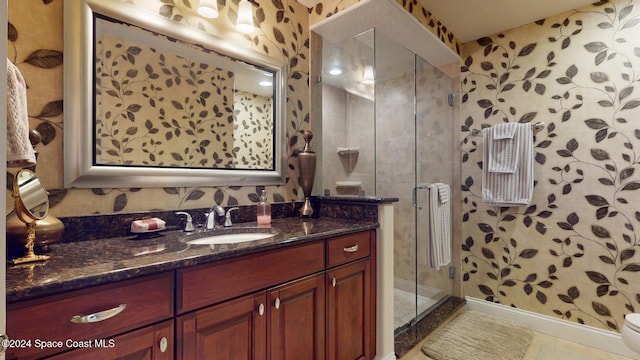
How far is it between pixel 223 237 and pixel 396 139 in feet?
5.45

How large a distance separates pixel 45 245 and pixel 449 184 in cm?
269

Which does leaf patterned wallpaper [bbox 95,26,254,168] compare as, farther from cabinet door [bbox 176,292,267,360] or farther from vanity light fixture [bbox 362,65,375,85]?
vanity light fixture [bbox 362,65,375,85]

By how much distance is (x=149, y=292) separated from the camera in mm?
855

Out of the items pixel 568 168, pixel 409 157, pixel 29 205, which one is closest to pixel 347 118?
pixel 409 157

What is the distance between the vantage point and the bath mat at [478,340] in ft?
6.16

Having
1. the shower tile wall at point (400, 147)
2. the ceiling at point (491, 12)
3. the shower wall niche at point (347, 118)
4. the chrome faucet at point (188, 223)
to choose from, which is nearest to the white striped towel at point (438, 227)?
the shower tile wall at point (400, 147)

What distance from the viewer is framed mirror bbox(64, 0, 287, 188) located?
120 centimetres

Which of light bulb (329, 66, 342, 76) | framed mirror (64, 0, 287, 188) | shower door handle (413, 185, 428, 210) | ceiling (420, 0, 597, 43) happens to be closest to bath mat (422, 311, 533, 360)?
shower door handle (413, 185, 428, 210)

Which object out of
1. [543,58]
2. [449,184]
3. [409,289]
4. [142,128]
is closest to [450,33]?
[543,58]

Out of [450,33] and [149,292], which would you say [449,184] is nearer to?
[450,33]

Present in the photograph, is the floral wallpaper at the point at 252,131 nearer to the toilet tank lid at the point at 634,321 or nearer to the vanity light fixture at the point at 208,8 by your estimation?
the vanity light fixture at the point at 208,8

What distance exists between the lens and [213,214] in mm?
1519

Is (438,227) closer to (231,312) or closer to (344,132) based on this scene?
(344,132)

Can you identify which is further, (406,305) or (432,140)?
(432,140)
